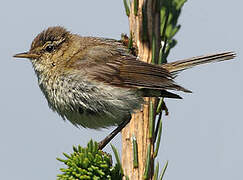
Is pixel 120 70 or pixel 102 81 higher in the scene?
pixel 120 70

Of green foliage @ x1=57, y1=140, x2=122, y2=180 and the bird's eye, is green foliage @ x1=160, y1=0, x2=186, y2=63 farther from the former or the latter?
the bird's eye

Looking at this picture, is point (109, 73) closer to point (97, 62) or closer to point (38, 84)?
point (97, 62)

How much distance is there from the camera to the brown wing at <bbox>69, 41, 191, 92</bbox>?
3.64 metres

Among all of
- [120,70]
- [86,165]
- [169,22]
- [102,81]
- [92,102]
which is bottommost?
[86,165]

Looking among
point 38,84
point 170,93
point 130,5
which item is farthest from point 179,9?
point 38,84

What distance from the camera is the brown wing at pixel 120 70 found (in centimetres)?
364

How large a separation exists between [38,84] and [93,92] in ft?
2.81

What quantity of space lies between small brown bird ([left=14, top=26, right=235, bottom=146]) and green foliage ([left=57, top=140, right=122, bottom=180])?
1004mm

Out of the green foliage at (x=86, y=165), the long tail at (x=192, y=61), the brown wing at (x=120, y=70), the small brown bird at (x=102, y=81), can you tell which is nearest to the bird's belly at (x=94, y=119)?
the small brown bird at (x=102, y=81)

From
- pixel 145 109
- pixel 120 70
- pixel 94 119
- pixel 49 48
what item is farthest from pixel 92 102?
pixel 49 48

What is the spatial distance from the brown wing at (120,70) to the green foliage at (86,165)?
1249 millimetres

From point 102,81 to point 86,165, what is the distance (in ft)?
5.05

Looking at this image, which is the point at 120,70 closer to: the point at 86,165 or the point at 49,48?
the point at 49,48

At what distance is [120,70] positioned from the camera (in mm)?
4066
